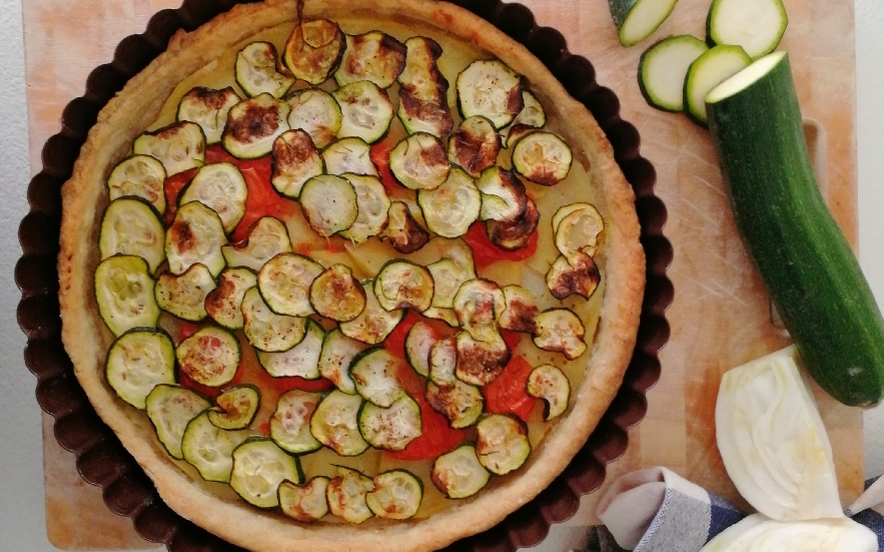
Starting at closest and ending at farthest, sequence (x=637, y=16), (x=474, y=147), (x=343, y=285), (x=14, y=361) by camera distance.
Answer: (x=343, y=285) → (x=474, y=147) → (x=637, y=16) → (x=14, y=361)

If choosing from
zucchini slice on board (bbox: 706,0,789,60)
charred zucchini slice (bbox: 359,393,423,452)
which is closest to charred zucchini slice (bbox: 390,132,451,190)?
charred zucchini slice (bbox: 359,393,423,452)

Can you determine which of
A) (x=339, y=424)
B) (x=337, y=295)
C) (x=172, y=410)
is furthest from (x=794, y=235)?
(x=172, y=410)

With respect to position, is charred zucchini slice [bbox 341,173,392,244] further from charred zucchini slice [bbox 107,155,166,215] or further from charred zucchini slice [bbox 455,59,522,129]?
charred zucchini slice [bbox 107,155,166,215]

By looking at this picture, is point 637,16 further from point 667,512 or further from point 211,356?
point 211,356

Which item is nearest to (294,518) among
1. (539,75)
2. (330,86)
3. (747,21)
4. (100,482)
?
(100,482)

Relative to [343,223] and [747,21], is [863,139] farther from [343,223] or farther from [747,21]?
[343,223]
